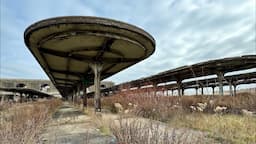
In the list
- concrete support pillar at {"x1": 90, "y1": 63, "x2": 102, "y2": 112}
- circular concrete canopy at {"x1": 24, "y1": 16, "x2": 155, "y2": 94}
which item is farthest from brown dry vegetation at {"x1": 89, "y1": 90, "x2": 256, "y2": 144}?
concrete support pillar at {"x1": 90, "y1": 63, "x2": 102, "y2": 112}

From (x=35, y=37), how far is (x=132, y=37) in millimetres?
3709

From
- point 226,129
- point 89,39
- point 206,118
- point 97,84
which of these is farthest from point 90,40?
point 226,129

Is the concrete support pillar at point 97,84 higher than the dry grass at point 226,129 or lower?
higher

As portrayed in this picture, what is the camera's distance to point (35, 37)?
377 inches

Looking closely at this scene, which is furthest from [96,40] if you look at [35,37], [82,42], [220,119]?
[220,119]

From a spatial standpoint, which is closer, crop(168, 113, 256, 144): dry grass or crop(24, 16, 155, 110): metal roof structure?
crop(168, 113, 256, 144): dry grass

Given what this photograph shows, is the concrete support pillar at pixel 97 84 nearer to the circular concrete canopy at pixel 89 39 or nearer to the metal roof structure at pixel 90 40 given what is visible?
the metal roof structure at pixel 90 40

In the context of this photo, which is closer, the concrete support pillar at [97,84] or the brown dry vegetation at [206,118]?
the brown dry vegetation at [206,118]

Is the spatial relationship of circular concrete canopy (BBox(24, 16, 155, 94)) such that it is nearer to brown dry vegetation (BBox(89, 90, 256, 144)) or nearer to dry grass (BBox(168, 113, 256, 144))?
brown dry vegetation (BBox(89, 90, 256, 144))

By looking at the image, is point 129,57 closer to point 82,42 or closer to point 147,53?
point 147,53

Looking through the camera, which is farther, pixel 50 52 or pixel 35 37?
pixel 50 52

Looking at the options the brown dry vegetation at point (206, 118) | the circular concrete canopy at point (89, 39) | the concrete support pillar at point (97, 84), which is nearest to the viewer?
the brown dry vegetation at point (206, 118)

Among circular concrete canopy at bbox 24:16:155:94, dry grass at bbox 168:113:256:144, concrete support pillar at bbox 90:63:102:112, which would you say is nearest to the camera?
dry grass at bbox 168:113:256:144

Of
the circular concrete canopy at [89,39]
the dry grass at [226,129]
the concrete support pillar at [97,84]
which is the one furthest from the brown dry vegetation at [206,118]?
the concrete support pillar at [97,84]
